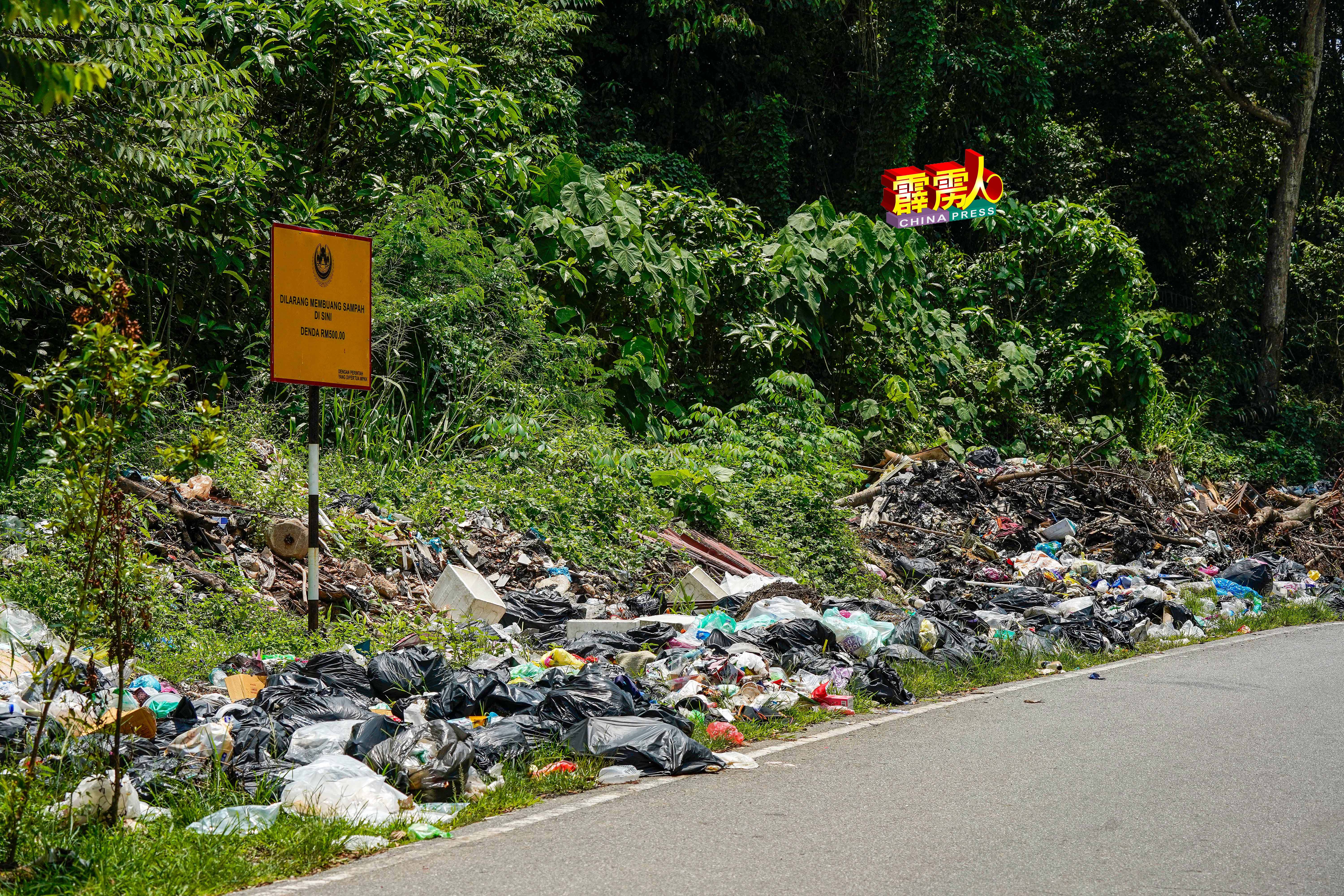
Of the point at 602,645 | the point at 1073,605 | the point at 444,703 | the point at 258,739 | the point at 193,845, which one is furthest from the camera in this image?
the point at 1073,605

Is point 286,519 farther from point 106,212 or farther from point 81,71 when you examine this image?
point 81,71

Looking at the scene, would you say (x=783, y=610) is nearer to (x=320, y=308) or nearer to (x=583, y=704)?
(x=583, y=704)

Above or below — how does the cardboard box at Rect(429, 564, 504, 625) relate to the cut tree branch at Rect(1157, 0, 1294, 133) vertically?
below

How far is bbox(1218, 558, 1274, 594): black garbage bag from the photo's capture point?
14.2 metres

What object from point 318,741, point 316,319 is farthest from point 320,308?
point 318,741

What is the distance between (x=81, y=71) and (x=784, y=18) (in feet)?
77.5

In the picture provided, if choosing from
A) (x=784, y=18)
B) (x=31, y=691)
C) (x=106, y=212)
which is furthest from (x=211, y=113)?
(x=784, y=18)

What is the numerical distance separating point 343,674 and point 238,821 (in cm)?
194

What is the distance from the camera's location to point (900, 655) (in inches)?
340

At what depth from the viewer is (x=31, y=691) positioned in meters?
5.49

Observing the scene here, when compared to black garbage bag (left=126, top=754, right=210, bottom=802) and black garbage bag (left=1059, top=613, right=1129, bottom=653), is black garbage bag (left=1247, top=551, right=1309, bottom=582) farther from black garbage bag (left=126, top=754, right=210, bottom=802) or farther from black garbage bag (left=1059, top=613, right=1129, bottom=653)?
black garbage bag (left=126, top=754, right=210, bottom=802)

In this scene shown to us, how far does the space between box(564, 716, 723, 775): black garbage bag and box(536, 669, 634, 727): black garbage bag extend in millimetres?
117

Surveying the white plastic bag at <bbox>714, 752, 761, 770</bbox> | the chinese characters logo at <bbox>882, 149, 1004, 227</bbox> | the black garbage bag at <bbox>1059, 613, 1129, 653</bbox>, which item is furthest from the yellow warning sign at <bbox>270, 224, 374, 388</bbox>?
the chinese characters logo at <bbox>882, 149, 1004, 227</bbox>

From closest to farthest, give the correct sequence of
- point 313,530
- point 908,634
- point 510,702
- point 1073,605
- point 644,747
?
1. point 644,747
2. point 510,702
3. point 313,530
4. point 908,634
5. point 1073,605
